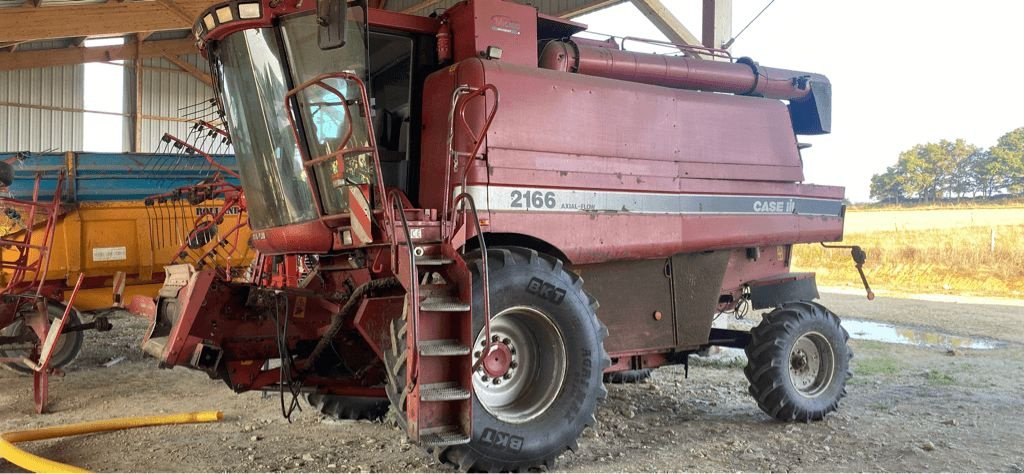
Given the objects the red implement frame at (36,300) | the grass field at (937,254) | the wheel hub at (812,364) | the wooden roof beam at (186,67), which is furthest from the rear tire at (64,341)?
the grass field at (937,254)

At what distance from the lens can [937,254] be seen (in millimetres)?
16578

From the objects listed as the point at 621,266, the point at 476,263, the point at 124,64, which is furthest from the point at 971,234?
the point at 124,64

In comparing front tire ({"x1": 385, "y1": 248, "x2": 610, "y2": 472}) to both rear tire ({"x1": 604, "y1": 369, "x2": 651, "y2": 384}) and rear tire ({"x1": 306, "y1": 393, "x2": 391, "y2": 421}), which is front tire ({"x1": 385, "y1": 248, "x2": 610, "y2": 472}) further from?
rear tire ({"x1": 604, "y1": 369, "x2": 651, "y2": 384})

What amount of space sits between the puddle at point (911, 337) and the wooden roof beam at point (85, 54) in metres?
15.2

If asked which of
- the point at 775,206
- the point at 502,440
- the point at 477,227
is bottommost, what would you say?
the point at 502,440

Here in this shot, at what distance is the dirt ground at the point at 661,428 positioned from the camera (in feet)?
13.9

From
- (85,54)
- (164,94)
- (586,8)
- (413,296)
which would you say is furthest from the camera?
(164,94)

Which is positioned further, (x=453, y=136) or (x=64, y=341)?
(x=64, y=341)

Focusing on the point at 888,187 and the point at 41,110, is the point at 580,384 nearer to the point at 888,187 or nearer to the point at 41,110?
the point at 41,110

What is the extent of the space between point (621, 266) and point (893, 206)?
20059mm

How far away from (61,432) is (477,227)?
3.08 metres

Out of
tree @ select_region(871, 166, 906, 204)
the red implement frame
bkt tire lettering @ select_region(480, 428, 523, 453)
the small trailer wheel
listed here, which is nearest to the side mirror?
bkt tire lettering @ select_region(480, 428, 523, 453)

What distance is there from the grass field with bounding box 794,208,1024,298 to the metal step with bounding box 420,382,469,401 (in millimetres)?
14682

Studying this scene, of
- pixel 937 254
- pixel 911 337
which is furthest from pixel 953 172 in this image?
pixel 911 337
